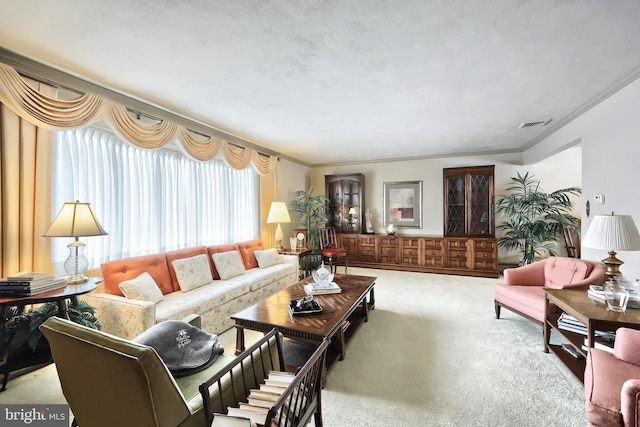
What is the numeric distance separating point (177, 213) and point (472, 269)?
17.0 ft

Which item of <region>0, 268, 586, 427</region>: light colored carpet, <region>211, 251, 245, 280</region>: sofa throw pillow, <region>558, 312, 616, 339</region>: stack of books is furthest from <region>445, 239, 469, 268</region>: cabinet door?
<region>211, 251, 245, 280</region>: sofa throw pillow

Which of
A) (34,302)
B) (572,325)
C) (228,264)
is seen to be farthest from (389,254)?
(34,302)

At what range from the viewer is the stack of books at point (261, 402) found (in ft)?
3.39

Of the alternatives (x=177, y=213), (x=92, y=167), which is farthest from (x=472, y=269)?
(x=92, y=167)

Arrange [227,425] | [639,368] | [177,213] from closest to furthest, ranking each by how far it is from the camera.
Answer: [227,425]
[639,368]
[177,213]

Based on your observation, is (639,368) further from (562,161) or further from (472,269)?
(562,161)

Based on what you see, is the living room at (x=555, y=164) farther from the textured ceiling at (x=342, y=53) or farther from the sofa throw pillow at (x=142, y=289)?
the sofa throw pillow at (x=142, y=289)

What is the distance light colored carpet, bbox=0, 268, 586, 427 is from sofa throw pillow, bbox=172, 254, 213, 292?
2.31ft

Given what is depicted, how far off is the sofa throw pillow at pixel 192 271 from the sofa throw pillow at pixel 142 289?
1.03 ft

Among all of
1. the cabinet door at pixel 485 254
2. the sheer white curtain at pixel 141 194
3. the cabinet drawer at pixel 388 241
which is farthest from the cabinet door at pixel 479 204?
the sheer white curtain at pixel 141 194

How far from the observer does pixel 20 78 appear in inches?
75.0

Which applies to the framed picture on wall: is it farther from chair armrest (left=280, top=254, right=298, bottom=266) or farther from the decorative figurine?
chair armrest (left=280, top=254, right=298, bottom=266)

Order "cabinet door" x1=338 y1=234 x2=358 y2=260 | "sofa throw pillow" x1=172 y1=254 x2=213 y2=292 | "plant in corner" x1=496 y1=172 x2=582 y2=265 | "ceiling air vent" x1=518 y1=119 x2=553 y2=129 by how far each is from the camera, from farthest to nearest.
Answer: "cabinet door" x1=338 y1=234 x2=358 y2=260 → "plant in corner" x1=496 y1=172 x2=582 y2=265 → "ceiling air vent" x1=518 y1=119 x2=553 y2=129 → "sofa throw pillow" x1=172 y1=254 x2=213 y2=292

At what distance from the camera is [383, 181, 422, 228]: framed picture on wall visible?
5.86 metres
